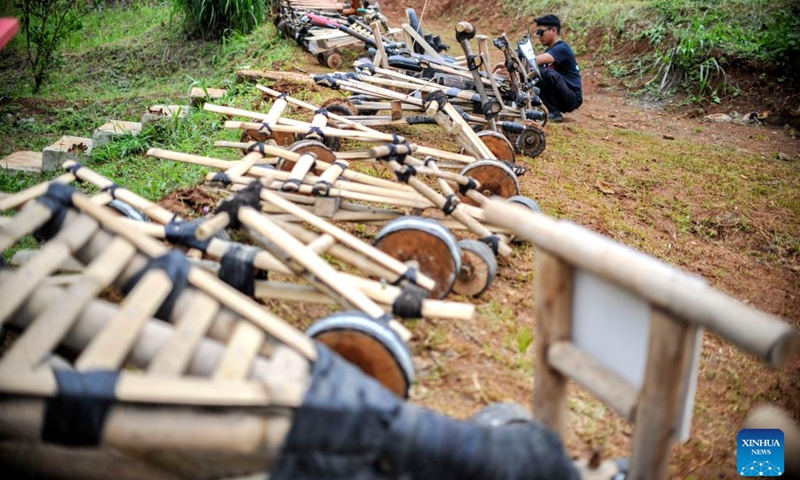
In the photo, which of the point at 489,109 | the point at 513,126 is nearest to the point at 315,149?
the point at 489,109

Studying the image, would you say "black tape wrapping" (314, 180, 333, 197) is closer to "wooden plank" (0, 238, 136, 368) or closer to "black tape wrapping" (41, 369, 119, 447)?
"wooden plank" (0, 238, 136, 368)

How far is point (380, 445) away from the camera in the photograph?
223 centimetres

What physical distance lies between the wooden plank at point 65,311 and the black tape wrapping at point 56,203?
1.32 feet

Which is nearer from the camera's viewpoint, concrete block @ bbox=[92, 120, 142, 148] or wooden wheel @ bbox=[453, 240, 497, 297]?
wooden wheel @ bbox=[453, 240, 497, 297]

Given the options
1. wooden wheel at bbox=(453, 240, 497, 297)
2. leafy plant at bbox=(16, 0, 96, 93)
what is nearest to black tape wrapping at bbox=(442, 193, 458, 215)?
wooden wheel at bbox=(453, 240, 497, 297)

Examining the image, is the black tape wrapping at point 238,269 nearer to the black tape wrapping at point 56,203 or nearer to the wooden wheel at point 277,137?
the black tape wrapping at point 56,203

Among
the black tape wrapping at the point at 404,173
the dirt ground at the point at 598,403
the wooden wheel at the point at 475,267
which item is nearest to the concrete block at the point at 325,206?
the black tape wrapping at the point at 404,173

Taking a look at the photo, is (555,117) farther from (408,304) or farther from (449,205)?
(408,304)

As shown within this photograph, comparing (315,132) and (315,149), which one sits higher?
(315,132)

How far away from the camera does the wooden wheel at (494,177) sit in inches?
216

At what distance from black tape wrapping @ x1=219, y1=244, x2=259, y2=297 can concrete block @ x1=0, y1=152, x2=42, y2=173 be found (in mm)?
4685

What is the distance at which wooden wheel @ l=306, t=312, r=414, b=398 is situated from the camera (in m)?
2.95

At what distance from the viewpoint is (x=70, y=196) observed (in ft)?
10.3

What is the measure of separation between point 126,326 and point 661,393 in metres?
2.00
